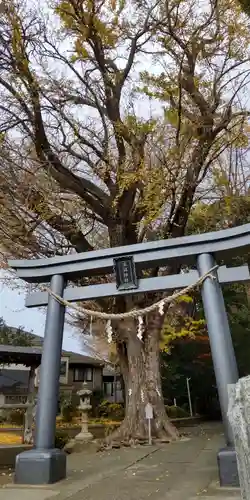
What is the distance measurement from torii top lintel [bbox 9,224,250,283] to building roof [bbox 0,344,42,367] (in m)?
5.36

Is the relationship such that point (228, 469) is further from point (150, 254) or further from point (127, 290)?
point (150, 254)

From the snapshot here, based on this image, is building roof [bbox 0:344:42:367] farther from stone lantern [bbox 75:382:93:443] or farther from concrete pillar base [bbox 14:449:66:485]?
concrete pillar base [bbox 14:449:66:485]

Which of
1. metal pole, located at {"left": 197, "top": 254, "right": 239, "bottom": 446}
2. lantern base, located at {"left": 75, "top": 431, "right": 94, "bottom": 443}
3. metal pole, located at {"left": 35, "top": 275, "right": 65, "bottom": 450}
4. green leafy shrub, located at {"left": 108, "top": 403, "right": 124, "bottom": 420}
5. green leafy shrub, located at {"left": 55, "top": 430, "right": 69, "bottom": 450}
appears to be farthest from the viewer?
green leafy shrub, located at {"left": 108, "top": 403, "right": 124, "bottom": 420}

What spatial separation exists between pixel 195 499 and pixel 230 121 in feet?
31.3

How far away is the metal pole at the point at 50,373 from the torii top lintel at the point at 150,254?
0.25 meters

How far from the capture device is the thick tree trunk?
396 inches

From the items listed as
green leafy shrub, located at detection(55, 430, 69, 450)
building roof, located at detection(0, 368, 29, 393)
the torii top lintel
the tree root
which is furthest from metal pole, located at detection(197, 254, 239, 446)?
building roof, located at detection(0, 368, 29, 393)

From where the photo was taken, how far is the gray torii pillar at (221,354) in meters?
4.61

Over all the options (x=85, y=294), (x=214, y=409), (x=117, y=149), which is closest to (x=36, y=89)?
(x=117, y=149)

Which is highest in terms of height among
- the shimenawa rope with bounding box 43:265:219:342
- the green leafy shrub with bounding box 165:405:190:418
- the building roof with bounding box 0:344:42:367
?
the building roof with bounding box 0:344:42:367

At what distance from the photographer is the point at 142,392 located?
10.5 meters

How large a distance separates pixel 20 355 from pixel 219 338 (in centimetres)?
769

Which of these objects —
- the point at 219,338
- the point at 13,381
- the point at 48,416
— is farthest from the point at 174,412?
the point at 219,338

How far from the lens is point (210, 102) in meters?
10.7
